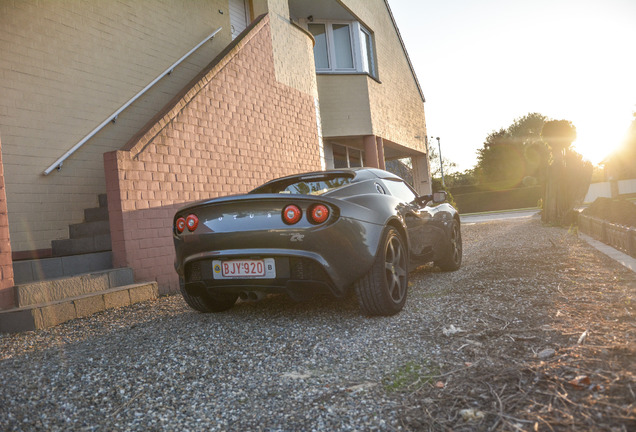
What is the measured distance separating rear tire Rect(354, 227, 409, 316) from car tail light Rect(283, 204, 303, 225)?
0.67m

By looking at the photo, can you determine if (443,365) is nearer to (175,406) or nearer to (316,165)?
(175,406)

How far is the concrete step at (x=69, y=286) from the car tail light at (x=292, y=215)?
2.39 m

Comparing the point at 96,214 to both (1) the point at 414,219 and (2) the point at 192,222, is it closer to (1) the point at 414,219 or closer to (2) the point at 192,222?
(2) the point at 192,222

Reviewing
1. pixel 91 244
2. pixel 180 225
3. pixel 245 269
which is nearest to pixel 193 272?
pixel 180 225

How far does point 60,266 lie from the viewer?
16.6 ft

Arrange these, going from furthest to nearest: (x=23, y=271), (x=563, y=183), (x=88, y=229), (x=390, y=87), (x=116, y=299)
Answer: (x=390, y=87) < (x=563, y=183) < (x=88, y=229) < (x=23, y=271) < (x=116, y=299)

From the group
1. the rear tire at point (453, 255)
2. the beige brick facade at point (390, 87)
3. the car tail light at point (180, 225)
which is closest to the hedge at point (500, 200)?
the beige brick facade at point (390, 87)

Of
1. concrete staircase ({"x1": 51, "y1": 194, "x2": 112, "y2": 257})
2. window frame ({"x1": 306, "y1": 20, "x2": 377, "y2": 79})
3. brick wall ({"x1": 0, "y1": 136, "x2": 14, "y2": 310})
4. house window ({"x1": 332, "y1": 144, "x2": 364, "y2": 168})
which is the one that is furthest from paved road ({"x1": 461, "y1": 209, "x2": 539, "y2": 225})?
brick wall ({"x1": 0, "y1": 136, "x2": 14, "y2": 310})

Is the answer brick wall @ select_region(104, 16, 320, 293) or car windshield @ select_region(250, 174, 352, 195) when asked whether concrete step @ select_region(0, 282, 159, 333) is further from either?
car windshield @ select_region(250, 174, 352, 195)

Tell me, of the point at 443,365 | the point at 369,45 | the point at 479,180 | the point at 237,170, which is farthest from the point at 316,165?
the point at 479,180

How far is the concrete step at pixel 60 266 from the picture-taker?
4.91m

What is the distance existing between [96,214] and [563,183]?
34.3 ft

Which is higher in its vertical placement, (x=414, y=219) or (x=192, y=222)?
(x=192, y=222)

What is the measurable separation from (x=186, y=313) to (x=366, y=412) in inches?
102
